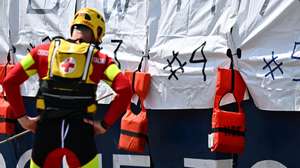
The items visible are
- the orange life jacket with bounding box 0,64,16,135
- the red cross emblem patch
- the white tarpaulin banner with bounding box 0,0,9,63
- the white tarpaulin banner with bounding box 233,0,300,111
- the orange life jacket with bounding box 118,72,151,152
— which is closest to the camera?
the red cross emblem patch

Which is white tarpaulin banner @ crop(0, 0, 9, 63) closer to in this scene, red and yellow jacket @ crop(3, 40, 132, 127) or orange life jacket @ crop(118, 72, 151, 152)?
orange life jacket @ crop(118, 72, 151, 152)

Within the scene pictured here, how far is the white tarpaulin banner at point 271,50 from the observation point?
13.8 feet

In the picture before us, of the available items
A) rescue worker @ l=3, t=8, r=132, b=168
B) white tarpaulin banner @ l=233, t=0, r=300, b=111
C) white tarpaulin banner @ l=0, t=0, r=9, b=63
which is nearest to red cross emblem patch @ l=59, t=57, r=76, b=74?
rescue worker @ l=3, t=8, r=132, b=168

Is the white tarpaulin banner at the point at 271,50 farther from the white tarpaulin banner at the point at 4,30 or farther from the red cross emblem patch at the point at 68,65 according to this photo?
the white tarpaulin banner at the point at 4,30

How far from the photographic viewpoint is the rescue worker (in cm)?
375

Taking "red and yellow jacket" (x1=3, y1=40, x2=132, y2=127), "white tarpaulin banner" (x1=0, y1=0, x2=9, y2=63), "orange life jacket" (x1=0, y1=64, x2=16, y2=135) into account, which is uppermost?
"white tarpaulin banner" (x1=0, y1=0, x2=9, y2=63)

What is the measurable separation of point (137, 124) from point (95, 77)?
108cm

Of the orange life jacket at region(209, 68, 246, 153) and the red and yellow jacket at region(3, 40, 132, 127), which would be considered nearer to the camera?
the red and yellow jacket at region(3, 40, 132, 127)

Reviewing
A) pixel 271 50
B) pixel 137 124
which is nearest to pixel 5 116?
pixel 137 124

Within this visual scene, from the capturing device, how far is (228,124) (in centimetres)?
435

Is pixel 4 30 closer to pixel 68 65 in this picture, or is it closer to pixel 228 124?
pixel 68 65

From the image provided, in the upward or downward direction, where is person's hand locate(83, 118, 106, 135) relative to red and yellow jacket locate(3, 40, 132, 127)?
downward

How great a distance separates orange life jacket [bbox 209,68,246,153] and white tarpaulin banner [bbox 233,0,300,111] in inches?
4.2

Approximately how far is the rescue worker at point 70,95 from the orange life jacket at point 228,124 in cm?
86
